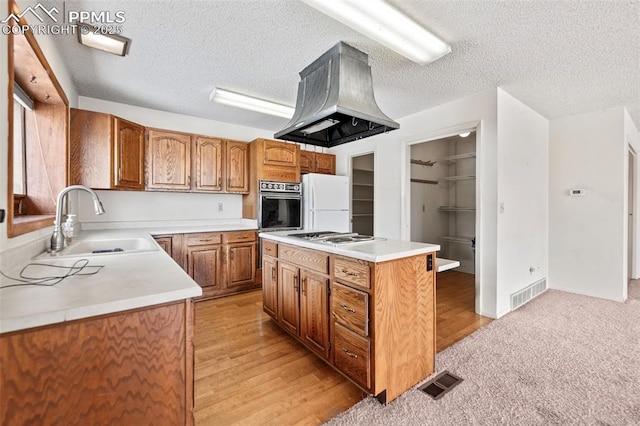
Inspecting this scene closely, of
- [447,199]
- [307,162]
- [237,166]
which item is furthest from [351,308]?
[447,199]

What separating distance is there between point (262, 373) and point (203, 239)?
2.04 metres

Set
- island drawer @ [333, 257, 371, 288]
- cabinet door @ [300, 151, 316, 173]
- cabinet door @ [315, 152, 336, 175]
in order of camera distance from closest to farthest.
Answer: island drawer @ [333, 257, 371, 288]
cabinet door @ [300, 151, 316, 173]
cabinet door @ [315, 152, 336, 175]

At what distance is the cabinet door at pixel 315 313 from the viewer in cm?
196

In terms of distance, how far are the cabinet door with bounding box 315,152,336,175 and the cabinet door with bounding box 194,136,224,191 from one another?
1647 millimetres

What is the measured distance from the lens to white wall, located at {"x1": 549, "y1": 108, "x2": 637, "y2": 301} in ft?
11.2

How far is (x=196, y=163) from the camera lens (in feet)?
12.3

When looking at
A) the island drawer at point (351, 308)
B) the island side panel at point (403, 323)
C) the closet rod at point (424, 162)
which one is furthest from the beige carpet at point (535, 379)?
the closet rod at point (424, 162)

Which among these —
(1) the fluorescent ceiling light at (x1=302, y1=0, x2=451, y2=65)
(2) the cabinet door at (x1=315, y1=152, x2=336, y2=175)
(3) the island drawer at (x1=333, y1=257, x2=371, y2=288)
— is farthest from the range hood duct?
(2) the cabinet door at (x1=315, y1=152, x2=336, y2=175)

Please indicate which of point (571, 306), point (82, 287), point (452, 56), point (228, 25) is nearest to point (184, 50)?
point (228, 25)

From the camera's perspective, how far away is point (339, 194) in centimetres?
448

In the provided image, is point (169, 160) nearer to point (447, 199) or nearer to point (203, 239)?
point (203, 239)

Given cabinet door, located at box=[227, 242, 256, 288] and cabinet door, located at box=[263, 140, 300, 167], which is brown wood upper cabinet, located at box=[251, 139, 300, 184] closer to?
cabinet door, located at box=[263, 140, 300, 167]

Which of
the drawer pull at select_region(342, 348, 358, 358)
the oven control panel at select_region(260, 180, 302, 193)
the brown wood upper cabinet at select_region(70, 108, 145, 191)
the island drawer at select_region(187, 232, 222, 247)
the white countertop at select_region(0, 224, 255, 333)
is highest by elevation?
the brown wood upper cabinet at select_region(70, 108, 145, 191)

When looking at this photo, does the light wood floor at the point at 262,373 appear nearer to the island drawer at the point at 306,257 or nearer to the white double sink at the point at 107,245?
the island drawer at the point at 306,257
